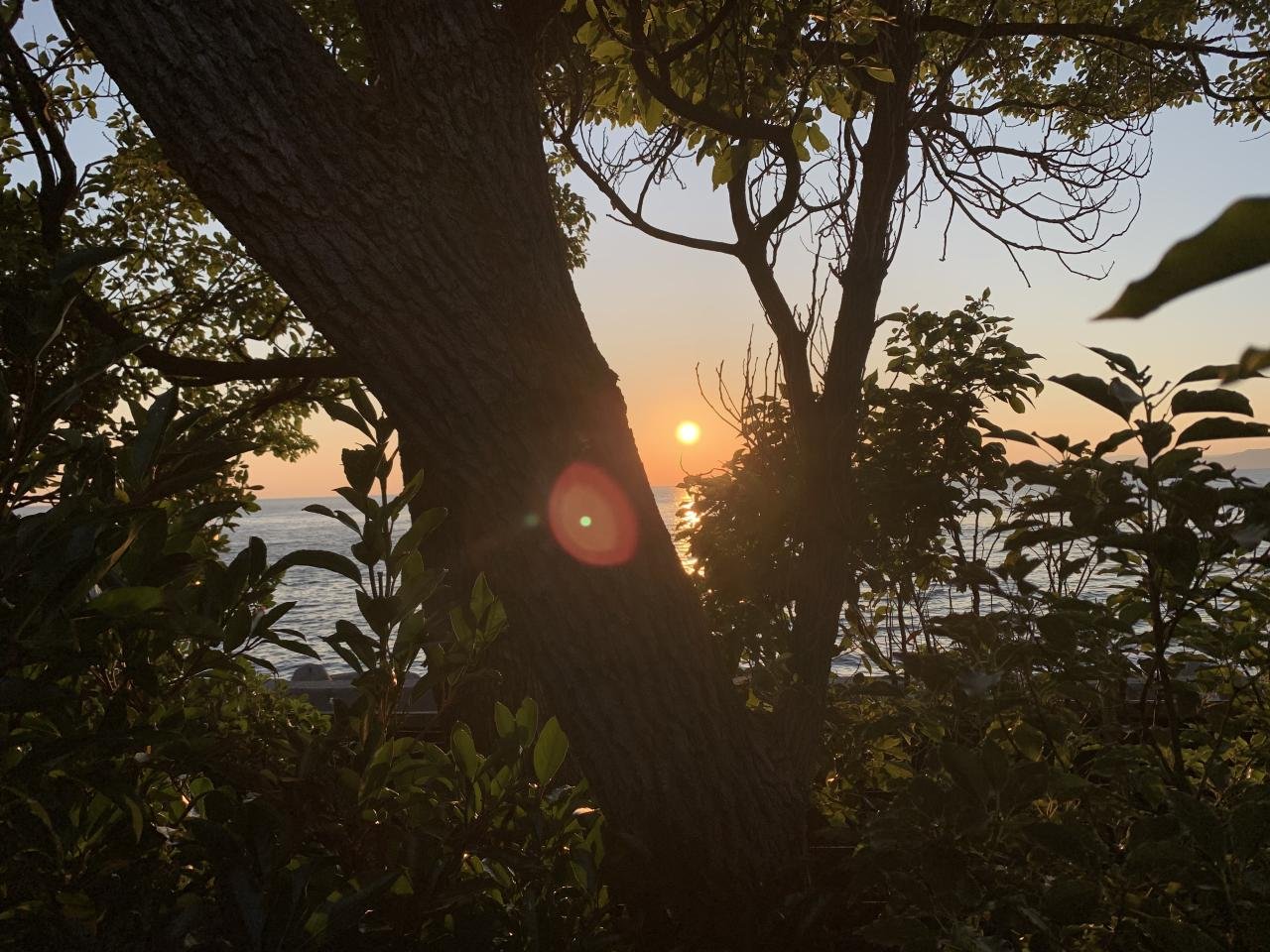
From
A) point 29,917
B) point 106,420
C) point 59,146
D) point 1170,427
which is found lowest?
point 29,917

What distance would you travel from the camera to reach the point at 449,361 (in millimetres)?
1975

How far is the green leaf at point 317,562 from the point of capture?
1.23 meters

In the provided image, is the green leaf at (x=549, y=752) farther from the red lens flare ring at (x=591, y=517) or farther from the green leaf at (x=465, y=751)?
the red lens flare ring at (x=591, y=517)

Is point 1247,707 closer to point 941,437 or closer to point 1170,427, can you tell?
point 1170,427

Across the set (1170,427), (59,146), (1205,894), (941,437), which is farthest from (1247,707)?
(59,146)

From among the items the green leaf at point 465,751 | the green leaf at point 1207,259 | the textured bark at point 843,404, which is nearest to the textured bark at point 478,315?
the green leaf at point 465,751

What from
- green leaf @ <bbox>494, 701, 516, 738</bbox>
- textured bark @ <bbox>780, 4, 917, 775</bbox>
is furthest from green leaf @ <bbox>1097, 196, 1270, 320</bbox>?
textured bark @ <bbox>780, 4, 917, 775</bbox>

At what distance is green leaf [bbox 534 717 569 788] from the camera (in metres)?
1.46

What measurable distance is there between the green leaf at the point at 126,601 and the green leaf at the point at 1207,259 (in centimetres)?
99

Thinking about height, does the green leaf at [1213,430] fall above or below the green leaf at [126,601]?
above

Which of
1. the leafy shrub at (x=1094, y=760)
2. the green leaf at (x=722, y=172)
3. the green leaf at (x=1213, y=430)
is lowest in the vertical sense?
the leafy shrub at (x=1094, y=760)

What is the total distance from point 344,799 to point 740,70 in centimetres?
277

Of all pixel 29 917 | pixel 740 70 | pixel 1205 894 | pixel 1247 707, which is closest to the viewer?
pixel 29 917

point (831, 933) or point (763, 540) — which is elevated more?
point (763, 540)
